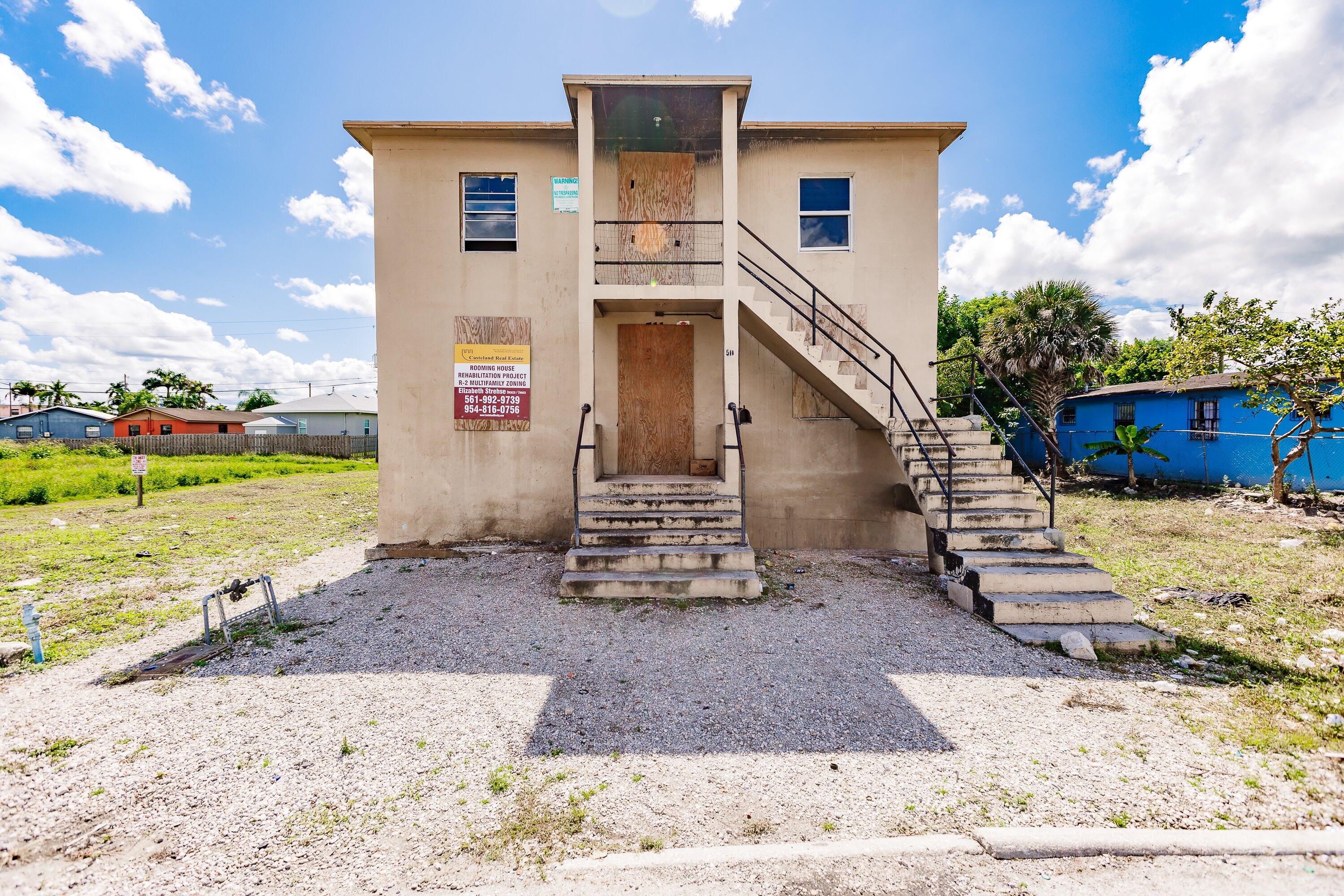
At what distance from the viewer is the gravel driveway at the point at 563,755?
8.43 feet

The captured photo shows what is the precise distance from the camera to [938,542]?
6.59 m

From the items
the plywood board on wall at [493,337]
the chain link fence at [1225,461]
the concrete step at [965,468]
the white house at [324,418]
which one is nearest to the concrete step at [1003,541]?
the concrete step at [965,468]

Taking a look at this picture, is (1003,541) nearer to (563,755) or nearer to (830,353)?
(830,353)

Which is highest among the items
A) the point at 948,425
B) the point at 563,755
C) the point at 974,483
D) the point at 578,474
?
the point at 948,425

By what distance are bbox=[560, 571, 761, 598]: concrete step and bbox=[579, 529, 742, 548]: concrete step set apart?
69 centimetres

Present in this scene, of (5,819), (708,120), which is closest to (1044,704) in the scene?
(5,819)

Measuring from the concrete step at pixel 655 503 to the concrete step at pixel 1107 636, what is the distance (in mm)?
3376

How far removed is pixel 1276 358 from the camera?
1117cm

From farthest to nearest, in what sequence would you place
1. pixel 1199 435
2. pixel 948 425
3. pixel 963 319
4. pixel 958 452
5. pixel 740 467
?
pixel 963 319 < pixel 1199 435 < pixel 948 425 < pixel 958 452 < pixel 740 467

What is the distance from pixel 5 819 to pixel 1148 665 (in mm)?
7868

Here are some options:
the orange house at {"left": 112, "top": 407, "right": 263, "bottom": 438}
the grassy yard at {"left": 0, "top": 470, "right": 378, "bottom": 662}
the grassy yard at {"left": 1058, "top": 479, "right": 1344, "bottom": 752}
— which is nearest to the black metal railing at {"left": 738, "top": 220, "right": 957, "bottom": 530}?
the grassy yard at {"left": 1058, "top": 479, "right": 1344, "bottom": 752}

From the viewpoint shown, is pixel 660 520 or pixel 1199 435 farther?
pixel 1199 435

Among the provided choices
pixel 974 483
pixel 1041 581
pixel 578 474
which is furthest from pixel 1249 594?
pixel 578 474

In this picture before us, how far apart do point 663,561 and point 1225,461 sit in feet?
60.7
